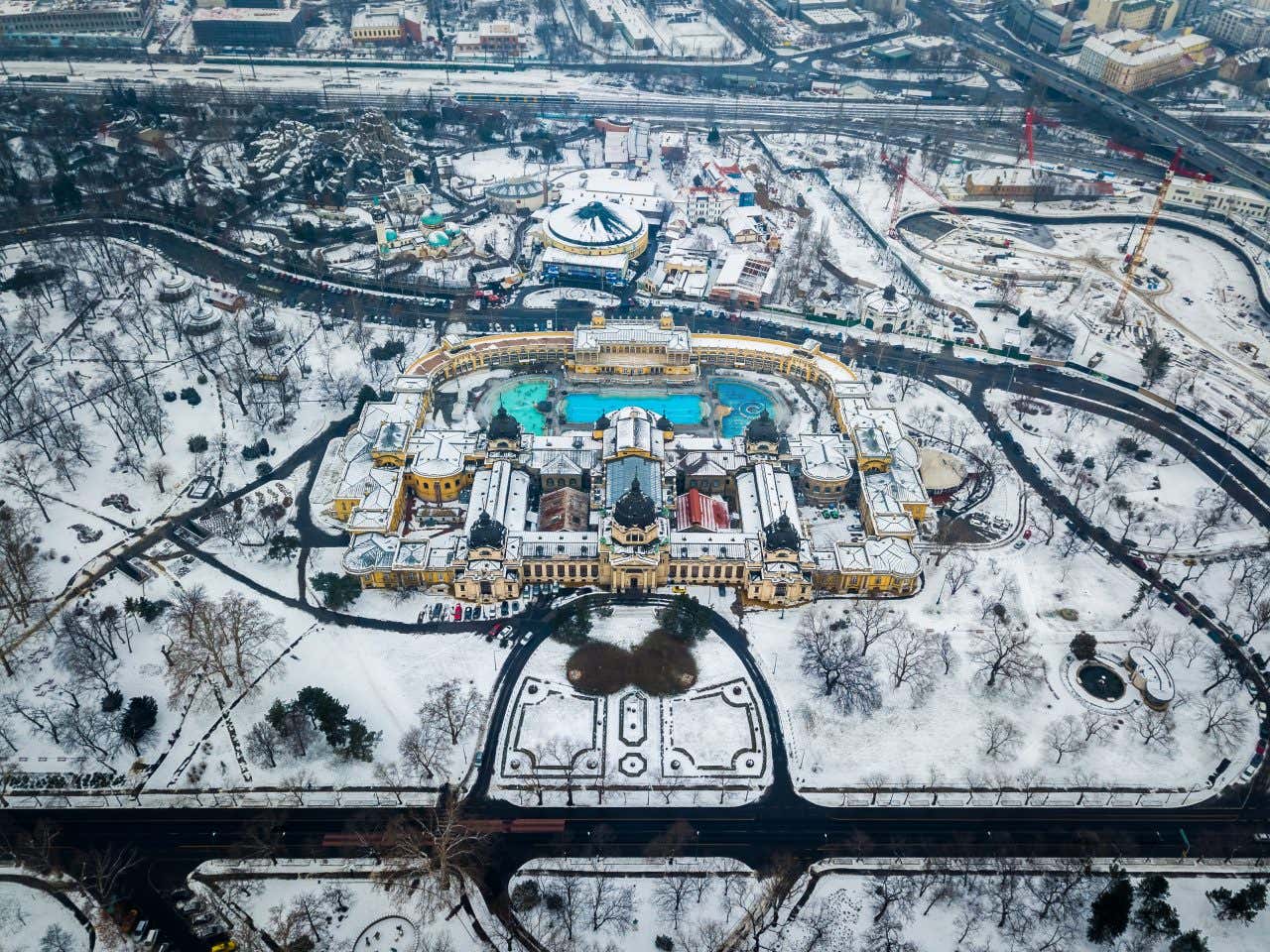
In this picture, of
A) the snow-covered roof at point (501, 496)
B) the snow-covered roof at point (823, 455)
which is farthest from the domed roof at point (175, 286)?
the snow-covered roof at point (823, 455)

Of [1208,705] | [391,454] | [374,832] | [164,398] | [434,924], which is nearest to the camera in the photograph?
[434,924]

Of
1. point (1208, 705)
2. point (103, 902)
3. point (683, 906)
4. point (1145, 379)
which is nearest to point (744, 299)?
point (1145, 379)

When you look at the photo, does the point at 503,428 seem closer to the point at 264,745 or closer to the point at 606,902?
the point at 264,745

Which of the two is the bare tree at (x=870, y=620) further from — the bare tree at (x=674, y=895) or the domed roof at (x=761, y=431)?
the bare tree at (x=674, y=895)

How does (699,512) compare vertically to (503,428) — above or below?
below

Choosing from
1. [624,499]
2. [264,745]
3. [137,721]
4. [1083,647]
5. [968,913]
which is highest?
[624,499]

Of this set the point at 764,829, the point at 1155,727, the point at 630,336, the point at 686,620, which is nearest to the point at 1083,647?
the point at 1155,727

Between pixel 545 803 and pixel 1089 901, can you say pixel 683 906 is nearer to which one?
pixel 545 803
